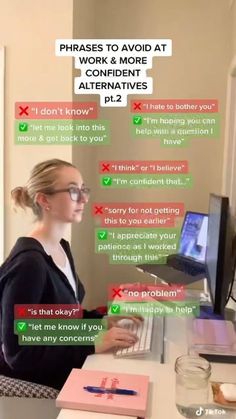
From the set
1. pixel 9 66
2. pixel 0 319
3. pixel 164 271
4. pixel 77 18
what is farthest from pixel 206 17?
pixel 0 319

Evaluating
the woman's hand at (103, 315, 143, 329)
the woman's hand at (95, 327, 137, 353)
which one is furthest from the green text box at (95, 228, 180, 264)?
the woman's hand at (95, 327, 137, 353)

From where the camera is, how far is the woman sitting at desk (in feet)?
3.52

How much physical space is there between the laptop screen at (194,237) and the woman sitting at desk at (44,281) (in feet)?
1.90

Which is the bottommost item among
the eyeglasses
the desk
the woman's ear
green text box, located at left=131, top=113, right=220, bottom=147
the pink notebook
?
the desk

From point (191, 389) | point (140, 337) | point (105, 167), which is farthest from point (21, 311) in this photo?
point (105, 167)

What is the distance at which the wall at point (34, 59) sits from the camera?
1.83 m

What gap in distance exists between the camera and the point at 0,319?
1.15m

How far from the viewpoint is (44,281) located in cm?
112

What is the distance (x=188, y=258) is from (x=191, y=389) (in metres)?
0.91

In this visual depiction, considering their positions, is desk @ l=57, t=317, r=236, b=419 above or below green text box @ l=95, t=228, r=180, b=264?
below

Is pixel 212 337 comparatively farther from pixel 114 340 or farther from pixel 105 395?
pixel 105 395

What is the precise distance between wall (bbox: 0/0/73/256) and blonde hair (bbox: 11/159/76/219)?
0.59m

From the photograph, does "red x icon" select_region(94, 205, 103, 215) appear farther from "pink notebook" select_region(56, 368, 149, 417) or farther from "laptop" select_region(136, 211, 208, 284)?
"pink notebook" select_region(56, 368, 149, 417)

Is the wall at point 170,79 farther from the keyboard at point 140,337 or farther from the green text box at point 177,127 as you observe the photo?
the keyboard at point 140,337
